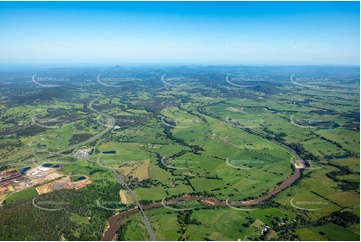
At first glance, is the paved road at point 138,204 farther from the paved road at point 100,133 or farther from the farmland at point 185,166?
the paved road at point 100,133

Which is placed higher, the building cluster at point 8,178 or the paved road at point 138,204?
the building cluster at point 8,178

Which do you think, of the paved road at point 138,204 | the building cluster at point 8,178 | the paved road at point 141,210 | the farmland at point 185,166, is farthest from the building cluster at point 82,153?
the building cluster at point 8,178

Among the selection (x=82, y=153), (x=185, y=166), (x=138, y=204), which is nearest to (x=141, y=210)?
(x=138, y=204)

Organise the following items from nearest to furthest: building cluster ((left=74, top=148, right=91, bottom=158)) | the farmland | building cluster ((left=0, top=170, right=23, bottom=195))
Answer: the farmland < building cluster ((left=0, top=170, right=23, bottom=195)) < building cluster ((left=74, top=148, right=91, bottom=158))

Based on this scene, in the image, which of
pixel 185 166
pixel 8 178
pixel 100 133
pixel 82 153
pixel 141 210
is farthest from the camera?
pixel 100 133

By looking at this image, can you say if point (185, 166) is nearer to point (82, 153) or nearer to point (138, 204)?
point (138, 204)

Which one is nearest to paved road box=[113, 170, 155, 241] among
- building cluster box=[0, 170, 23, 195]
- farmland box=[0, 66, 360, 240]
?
farmland box=[0, 66, 360, 240]

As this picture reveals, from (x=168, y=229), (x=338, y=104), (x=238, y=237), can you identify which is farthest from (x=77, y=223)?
(x=338, y=104)

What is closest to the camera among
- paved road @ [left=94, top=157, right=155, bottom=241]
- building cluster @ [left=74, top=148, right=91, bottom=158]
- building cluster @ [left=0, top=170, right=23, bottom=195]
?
paved road @ [left=94, top=157, right=155, bottom=241]

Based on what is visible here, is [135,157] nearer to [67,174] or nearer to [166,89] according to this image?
[67,174]

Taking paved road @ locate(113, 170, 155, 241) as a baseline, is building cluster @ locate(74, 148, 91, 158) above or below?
above

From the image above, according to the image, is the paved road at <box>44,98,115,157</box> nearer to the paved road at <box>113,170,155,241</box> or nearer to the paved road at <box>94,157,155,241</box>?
the paved road at <box>94,157,155,241</box>
